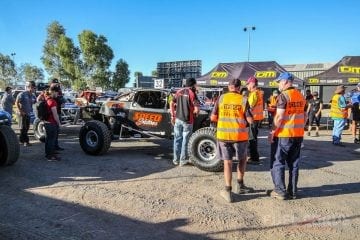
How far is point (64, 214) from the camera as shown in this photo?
16.4 feet

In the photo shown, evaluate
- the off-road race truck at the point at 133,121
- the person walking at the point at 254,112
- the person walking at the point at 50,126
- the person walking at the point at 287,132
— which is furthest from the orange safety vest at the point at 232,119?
the person walking at the point at 50,126

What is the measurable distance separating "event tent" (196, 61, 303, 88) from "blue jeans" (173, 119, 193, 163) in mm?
11503

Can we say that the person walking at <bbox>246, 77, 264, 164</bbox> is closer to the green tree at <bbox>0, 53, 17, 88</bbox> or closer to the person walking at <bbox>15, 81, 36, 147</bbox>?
the person walking at <bbox>15, 81, 36, 147</bbox>

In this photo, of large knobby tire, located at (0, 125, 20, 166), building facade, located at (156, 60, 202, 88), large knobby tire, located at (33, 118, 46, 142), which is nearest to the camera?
large knobby tire, located at (0, 125, 20, 166)

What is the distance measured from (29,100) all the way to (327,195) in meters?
8.05

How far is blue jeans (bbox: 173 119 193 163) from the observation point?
25.8 feet

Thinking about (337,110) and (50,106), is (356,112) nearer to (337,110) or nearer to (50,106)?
(337,110)

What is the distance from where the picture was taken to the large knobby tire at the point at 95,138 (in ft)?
28.6

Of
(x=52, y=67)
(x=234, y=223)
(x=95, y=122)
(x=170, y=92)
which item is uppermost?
(x=52, y=67)

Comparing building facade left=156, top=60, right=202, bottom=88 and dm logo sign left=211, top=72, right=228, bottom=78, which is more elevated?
building facade left=156, top=60, right=202, bottom=88

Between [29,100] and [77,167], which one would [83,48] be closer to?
[29,100]

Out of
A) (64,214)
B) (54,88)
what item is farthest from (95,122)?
(64,214)

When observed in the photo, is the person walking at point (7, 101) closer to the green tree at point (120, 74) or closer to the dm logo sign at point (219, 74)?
the dm logo sign at point (219, 74)

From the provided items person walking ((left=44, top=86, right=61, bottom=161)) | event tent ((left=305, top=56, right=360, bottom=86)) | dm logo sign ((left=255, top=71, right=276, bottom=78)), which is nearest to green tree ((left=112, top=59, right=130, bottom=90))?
dm logo sign ((left=255, top=71, right=276, bottom=78))
